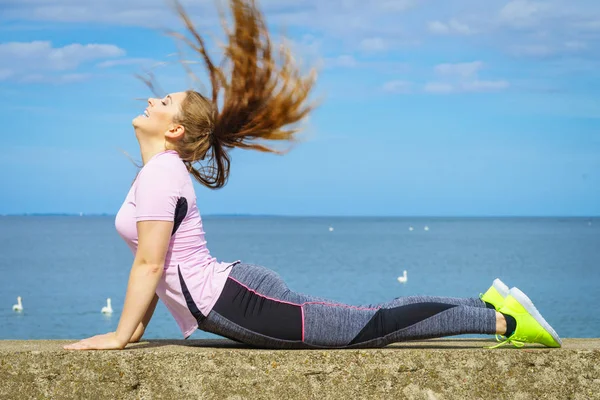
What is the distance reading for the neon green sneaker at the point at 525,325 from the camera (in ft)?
14.0

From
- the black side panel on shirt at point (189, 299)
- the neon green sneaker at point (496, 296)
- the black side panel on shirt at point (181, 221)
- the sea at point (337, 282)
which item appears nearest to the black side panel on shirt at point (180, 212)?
the black side panel on shirt at point (181, 221)

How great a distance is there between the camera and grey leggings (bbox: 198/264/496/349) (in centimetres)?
421

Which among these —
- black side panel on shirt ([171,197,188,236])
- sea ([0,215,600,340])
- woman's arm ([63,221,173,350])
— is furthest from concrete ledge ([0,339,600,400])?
sea ([0,215,600,340])

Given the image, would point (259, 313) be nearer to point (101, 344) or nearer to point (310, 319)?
point (310, 319)

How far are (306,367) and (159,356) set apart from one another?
75 centimetres

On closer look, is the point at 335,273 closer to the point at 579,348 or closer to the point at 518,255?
the point at 518,255

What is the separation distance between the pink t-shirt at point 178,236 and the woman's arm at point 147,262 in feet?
0.22

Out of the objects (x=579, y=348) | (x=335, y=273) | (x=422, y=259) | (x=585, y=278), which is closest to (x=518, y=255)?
(x=422, y=259)

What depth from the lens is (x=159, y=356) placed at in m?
4.11

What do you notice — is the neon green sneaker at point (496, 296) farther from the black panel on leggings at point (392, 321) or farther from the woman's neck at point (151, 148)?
the woman's neck at point (151, 148)

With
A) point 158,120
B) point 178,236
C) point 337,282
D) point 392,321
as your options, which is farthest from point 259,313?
point 337,282

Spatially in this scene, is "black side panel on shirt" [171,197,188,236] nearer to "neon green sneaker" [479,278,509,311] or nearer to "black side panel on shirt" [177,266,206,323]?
"black side panel on shirt" [177,266,206,323]

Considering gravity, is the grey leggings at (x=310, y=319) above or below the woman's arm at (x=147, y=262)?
below

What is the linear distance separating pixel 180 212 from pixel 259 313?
2.20ft
